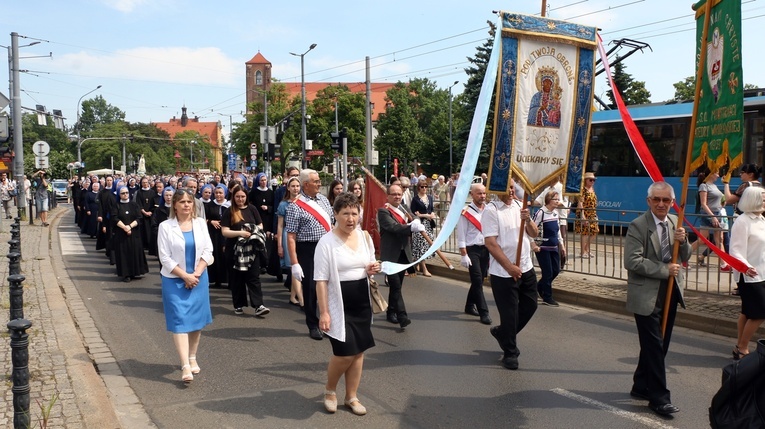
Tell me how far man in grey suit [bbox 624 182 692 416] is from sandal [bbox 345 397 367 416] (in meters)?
2.16

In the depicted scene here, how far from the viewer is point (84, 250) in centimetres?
1688

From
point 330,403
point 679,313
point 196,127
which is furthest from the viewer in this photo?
point 196,127

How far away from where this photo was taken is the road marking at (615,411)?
500 cm

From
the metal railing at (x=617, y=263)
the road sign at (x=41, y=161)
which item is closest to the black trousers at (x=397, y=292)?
the metal railing at (x=617, y=263)

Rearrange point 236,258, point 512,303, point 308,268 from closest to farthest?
point 512,303 → point 308,268 → point 236,258

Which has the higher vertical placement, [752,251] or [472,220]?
[472,220]

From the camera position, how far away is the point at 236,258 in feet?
28.4

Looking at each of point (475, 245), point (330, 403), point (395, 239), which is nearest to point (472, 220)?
point (475, 245)

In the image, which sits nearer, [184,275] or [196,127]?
[184,275]

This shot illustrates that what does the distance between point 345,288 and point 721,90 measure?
10.6 feet

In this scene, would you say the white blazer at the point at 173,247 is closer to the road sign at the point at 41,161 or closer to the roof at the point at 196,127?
the road sign at the point at 41,161

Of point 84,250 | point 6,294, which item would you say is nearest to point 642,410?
point 6,294

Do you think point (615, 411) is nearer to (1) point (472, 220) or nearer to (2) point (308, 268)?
(2) point (308, 268)

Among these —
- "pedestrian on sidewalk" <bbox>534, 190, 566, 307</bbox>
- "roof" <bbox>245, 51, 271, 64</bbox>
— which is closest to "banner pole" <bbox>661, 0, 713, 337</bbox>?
"pedestrian on sidewalk" <bbox>534, 190, 566, 307</bbox>
